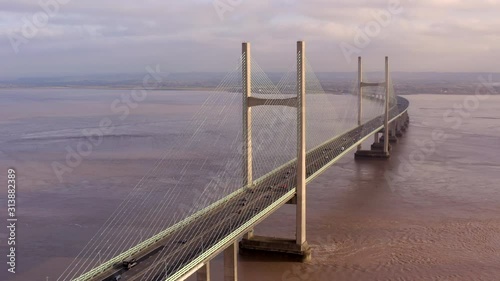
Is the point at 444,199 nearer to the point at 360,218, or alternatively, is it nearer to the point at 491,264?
the point at 360,218

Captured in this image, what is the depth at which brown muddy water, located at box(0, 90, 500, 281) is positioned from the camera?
12.5 metres

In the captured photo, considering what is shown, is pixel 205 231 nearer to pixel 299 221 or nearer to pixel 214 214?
pixel 214 214

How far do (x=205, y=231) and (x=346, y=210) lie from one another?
838cm

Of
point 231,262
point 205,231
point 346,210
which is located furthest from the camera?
point 346,210

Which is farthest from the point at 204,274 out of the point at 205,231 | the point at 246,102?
the point at 246,102

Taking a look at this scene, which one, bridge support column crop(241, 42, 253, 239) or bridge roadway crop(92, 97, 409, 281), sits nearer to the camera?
bridge roadway crop(92, 97, 409, 281)

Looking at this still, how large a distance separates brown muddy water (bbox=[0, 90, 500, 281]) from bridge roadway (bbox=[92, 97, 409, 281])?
1351 millimetres

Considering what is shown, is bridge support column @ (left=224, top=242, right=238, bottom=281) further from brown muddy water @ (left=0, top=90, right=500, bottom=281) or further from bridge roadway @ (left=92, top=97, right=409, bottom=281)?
brown muddy water @ (left=0, top=90, right=500, bottom=281)

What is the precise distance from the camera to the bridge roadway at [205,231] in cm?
833

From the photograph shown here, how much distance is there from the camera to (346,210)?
57.8ft

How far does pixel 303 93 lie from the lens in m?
13.0

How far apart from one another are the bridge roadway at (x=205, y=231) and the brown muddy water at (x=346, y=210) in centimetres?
135

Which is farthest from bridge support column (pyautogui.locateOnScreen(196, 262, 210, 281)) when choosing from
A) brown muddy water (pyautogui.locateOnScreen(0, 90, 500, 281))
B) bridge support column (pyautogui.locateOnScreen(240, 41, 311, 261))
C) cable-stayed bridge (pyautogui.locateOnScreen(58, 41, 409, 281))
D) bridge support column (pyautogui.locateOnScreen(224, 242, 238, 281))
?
bridge support column (pyautogui.locateOnScreen(240, 41, 311, 261))

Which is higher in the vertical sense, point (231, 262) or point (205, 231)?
point (205, 231)
